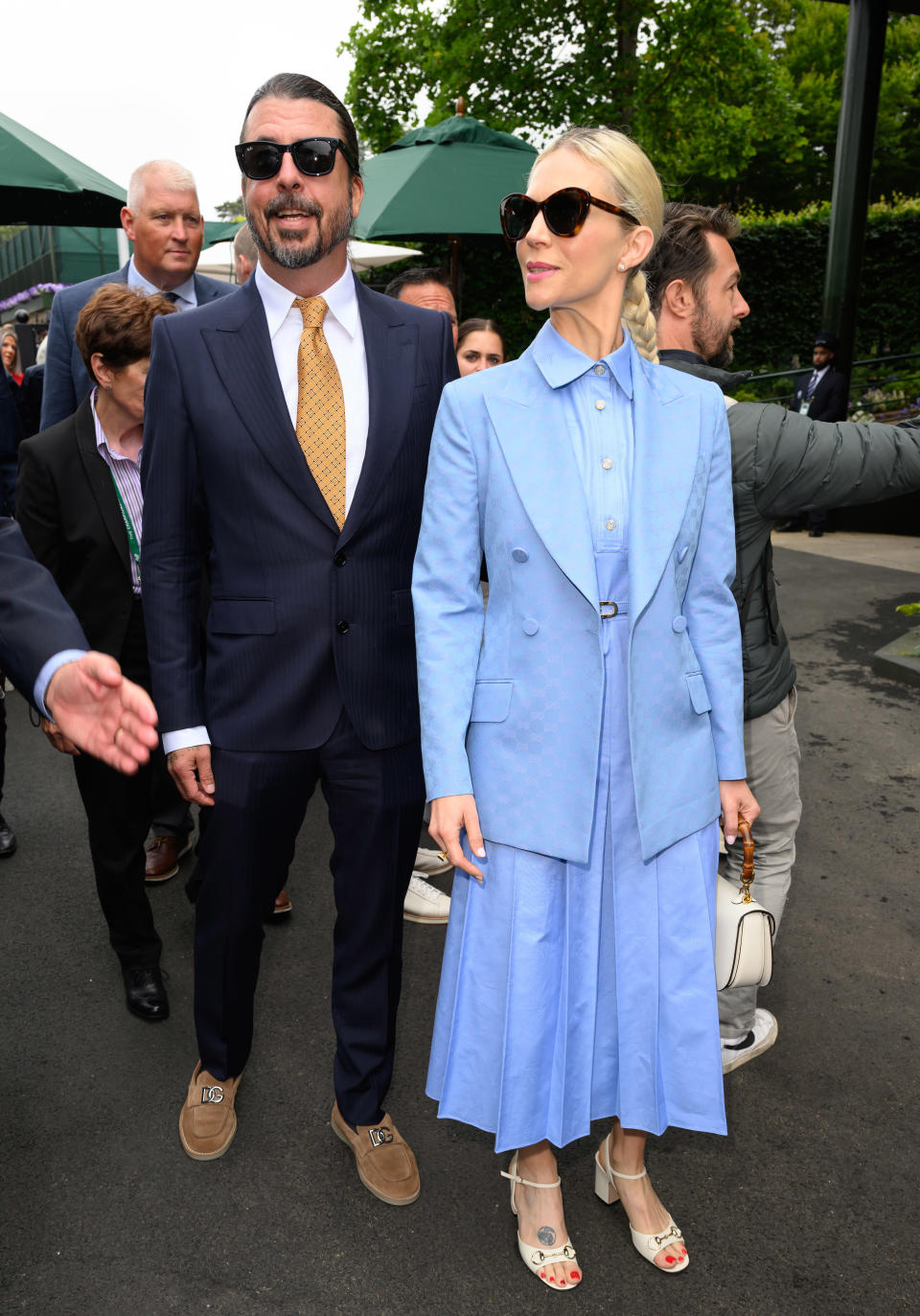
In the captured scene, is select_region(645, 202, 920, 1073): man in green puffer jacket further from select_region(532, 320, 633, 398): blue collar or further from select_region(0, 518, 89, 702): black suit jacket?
select_region(0, 518, 89, 702): black suit jacket

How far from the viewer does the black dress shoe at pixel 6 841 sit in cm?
461

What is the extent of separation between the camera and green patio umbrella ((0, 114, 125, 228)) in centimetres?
523

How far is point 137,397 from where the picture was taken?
319 cm

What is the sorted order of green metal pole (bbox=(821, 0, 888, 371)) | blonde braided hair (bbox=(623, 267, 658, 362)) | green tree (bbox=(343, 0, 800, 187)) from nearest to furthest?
blonde braided hair (bbox=(623, 267, 658, 362)), green metal pole (bbox=(821, 0, 888, 371)), green tree (bbox=(343, 0, 800, 187))

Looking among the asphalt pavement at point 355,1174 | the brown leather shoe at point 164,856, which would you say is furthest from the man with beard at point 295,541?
the brown leather shoe at point 164,856

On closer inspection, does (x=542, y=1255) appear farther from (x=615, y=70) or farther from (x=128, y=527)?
(x=615, y=70)

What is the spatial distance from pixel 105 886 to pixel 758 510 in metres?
2.29

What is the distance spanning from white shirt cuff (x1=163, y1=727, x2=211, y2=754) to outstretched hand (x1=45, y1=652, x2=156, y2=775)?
78cm

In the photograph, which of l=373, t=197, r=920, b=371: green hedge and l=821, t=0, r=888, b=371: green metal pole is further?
l=373, t=197, r=920, b=371: green hedge

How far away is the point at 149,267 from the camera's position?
14.1 feet

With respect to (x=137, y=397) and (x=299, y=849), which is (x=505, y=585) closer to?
(x=137, y=397)

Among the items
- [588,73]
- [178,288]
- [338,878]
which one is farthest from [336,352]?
[588,73]

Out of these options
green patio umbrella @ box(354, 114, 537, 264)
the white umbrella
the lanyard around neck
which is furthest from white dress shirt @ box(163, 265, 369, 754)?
the white umbrella

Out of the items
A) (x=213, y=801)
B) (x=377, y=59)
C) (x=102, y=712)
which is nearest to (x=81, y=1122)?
(x=213, y=801)
